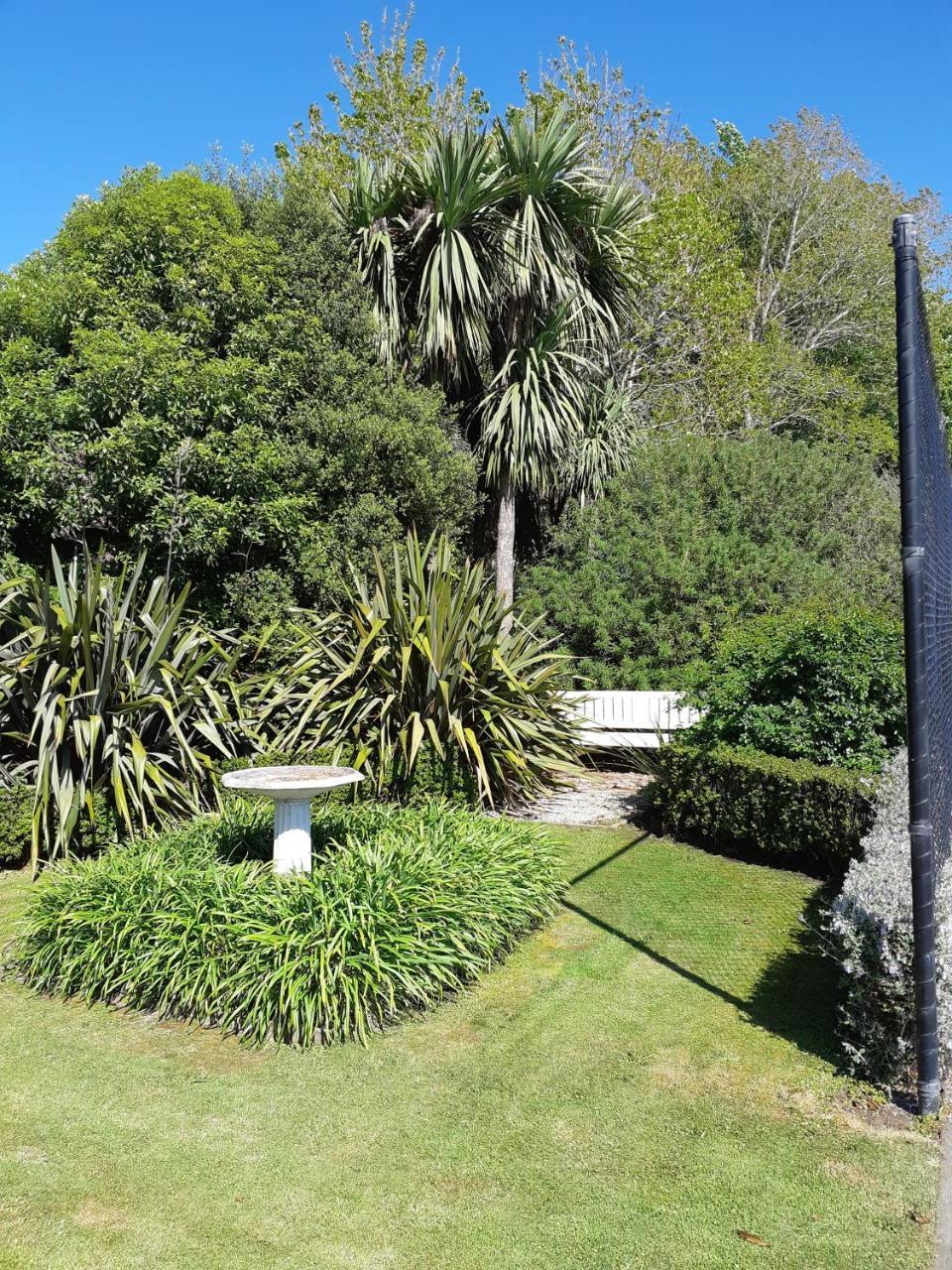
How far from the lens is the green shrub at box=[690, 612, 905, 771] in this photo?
20.2 feet

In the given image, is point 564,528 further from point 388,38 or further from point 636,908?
point 388,38

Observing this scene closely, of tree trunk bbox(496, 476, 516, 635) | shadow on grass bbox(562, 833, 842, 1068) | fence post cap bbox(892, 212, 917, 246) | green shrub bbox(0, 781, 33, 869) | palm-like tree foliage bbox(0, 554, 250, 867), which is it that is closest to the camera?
fence post cap bbox(892, 212, 917, 246)

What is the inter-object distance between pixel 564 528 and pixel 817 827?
23.8 feet

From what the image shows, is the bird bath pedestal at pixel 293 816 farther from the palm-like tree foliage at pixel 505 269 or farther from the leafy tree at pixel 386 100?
the leafy tree at pixel 386 100

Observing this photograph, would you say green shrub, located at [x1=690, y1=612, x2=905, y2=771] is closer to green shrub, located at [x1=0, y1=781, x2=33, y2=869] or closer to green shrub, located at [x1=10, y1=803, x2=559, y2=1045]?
green shrub, located at [x1=10, y1=803, x2=559, y2=1045]

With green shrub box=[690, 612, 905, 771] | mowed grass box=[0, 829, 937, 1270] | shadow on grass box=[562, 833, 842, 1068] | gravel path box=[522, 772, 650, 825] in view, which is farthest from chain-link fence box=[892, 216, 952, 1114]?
gravel path box=[522, 772, 650, 825]

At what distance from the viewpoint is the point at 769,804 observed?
19.9 ft

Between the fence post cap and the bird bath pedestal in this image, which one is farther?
the bird bath pedestal

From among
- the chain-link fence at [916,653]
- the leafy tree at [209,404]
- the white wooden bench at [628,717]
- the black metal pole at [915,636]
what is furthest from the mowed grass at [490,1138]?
the leafy tree at [209,404]

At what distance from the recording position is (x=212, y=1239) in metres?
2.66

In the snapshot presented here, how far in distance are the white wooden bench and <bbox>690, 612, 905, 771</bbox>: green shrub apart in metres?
1.98

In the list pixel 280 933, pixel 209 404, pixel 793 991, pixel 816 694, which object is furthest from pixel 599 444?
pixel 280 933

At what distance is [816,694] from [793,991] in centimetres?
262

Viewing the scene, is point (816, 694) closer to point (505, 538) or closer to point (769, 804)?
point (769, 804)
